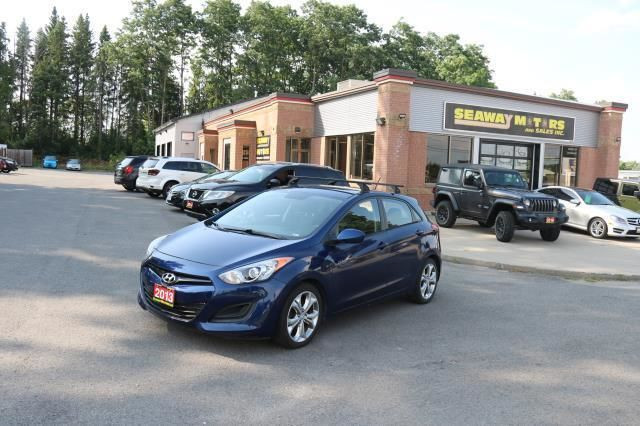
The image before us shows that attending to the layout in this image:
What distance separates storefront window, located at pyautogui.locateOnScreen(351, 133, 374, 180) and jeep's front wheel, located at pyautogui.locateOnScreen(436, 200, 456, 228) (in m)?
5.64

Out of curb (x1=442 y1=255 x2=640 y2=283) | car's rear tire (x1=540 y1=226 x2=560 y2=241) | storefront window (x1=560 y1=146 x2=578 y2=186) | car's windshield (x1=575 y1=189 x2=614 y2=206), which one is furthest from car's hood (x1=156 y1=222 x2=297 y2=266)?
storefront window (x1=560 y1=146 x2=578 y2=186)

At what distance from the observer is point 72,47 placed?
88.6 m

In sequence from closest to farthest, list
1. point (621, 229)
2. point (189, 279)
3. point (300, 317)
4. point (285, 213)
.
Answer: point (189, 279) → point (300, 317) → point (285, 213) → point (621, 229)

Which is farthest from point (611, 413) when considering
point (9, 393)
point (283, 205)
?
point (9, 393)

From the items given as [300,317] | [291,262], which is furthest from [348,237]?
[300,317]

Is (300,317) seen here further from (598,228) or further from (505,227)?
(598,228)

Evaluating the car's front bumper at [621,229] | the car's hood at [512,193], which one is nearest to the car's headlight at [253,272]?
the car's hood at [512,193]

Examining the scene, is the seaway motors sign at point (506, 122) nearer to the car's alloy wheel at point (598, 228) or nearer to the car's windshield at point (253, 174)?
the car's alloy wheel at point (598, 228)

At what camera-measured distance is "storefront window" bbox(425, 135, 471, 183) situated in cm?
2123

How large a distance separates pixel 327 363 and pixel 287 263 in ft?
3.13

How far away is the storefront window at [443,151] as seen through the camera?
836 inches

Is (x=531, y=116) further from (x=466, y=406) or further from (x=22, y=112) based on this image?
(x=22, y=112)

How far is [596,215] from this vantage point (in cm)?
1614

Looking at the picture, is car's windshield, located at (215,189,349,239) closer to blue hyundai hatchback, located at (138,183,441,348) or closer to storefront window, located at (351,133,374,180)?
blue hyundai hatchback, located at (138,183,441,348)
